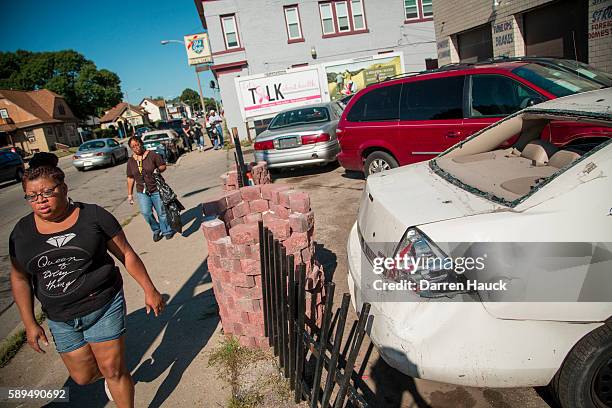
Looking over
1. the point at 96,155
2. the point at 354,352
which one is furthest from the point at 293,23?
the point at 354,352

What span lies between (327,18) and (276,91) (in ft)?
23.7

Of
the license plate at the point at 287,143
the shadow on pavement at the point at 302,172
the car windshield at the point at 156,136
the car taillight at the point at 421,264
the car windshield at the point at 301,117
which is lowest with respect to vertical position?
the shadow on pavement at the point at 302,172

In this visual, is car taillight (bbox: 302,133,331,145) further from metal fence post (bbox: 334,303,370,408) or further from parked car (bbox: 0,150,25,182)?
parked car (bbox: 0,150,25,182)

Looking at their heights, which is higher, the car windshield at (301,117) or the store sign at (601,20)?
the store sign at (601,20)

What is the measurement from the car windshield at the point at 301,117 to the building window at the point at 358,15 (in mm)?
14589

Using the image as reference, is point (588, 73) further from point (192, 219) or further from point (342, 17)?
point (342, 17)

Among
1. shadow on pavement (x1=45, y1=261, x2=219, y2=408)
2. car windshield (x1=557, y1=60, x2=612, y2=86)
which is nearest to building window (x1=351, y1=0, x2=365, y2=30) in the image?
car windshield (x1=557, y1=60, x2=612, y2=86)

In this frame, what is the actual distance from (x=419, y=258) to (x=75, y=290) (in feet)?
6.63

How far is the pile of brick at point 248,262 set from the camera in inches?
112

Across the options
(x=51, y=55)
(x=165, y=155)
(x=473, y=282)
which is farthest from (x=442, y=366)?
(x=51, y=55)

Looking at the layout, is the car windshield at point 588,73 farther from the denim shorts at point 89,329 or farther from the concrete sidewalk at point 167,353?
the denim shorts at point 89,329

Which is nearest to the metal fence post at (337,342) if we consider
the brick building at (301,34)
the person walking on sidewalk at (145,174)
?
the person walking on sidewalk at (145,174)

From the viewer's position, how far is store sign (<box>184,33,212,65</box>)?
25.5 metres

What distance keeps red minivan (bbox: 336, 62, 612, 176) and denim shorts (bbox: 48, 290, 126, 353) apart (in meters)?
4.16
